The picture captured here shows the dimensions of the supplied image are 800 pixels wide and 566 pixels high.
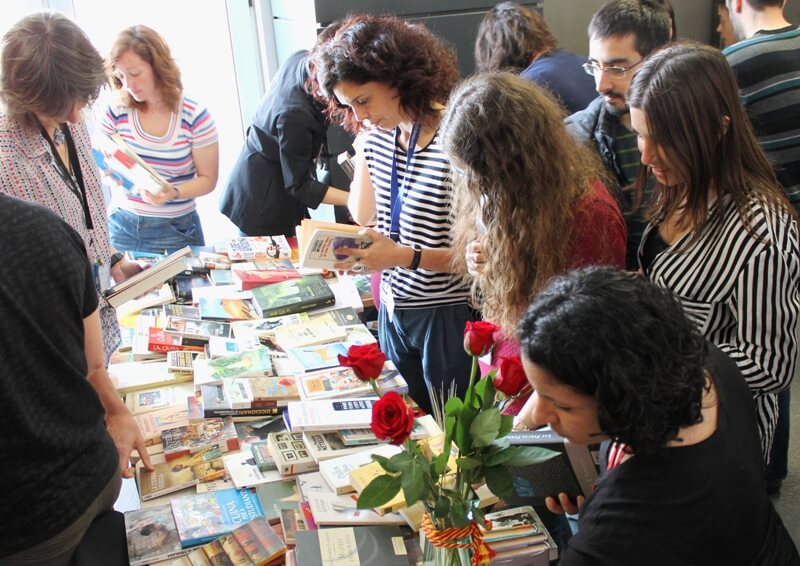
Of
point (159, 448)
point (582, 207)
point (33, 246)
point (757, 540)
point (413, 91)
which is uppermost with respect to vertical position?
point (413, 91)

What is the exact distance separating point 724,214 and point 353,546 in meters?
1.05

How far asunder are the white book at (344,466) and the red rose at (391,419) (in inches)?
19.7

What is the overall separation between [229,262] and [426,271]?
1.07m

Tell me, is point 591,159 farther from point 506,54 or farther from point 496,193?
point 506,54

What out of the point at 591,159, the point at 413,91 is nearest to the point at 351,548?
the point at 591,159

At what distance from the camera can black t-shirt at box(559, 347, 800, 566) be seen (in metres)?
1.01

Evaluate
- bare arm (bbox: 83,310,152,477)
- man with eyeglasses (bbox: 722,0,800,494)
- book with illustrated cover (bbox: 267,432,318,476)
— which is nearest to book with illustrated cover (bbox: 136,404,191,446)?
bare arm (bbox: 83,310,152,477)

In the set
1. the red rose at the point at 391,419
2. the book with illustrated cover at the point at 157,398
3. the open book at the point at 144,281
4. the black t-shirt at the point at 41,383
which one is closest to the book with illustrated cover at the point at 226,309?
the open book at the point at 144,281

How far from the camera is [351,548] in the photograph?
56.1 inches

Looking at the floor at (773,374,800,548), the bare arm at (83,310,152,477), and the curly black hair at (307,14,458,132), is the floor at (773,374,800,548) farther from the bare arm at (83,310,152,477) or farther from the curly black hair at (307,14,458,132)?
the bare arm at (83,310,152,477)

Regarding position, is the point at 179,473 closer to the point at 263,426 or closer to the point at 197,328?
the point at 263,426

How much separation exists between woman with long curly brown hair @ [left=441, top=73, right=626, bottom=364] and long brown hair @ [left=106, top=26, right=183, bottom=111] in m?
1.80

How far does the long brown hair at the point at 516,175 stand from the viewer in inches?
60.1

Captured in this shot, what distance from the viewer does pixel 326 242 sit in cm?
207
